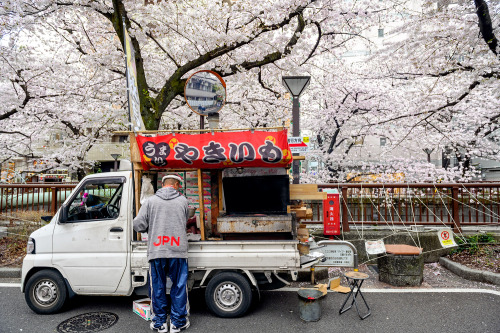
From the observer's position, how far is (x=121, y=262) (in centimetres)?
473

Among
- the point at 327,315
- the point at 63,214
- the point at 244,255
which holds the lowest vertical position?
the point at 327,315

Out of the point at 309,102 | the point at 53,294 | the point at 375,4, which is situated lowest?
the point at 53,294

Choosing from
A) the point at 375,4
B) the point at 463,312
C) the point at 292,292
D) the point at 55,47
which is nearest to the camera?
the point at 463,312

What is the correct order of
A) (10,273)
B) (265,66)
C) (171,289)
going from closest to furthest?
1. (171,289)
2. (10,273)
3. (265,66)

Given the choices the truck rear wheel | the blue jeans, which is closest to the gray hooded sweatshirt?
the blue jeans

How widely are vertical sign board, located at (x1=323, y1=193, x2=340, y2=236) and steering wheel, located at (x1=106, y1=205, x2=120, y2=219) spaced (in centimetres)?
413

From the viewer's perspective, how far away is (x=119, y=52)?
1002 centimetres

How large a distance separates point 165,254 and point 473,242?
22.4 ft

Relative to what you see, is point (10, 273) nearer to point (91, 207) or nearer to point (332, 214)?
point (91, 207)

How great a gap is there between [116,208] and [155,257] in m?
1.43

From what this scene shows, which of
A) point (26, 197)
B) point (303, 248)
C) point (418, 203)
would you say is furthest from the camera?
point (26, 197)

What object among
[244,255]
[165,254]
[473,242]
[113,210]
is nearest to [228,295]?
[244,255]

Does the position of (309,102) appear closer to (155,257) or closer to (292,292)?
(292,292)

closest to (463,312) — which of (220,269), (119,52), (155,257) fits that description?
(220,269)
